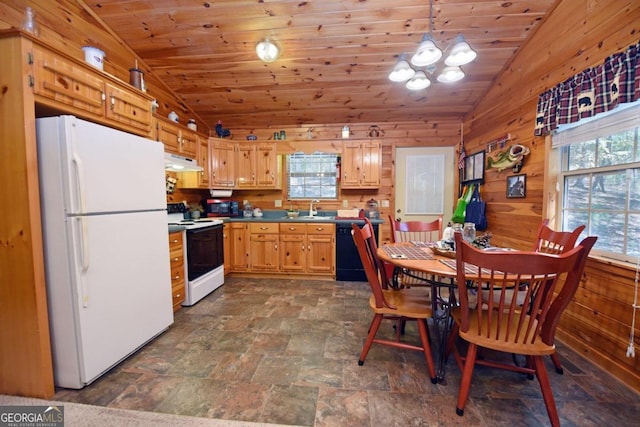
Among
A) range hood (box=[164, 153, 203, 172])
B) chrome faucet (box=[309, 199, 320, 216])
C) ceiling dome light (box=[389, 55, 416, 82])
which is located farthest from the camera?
chrome faucet (box=[309, 199, 320, 216])

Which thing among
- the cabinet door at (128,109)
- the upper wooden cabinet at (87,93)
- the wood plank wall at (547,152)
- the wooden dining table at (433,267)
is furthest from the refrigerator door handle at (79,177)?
the wood plank wall at (547,152)

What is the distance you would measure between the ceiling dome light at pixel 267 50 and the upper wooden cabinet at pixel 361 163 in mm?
1616

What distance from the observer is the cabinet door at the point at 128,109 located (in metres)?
1.84

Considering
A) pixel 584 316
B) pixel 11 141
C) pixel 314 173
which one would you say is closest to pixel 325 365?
pixel 584 316

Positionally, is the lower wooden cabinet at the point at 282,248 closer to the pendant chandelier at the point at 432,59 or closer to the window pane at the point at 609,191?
the pendant chandelier at the point at 432,59

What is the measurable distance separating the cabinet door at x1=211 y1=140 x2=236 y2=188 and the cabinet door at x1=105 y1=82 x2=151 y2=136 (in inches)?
68.2

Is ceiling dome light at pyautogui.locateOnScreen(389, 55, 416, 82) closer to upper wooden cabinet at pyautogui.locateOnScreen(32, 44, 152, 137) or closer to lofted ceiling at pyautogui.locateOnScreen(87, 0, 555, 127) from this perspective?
lofted ceiling at pyautogui.locateOnScreen(87, 0, 555, 127)

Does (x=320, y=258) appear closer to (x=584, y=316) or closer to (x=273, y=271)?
(x=273, y=271)

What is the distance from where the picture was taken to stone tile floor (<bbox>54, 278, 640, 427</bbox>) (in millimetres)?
1391

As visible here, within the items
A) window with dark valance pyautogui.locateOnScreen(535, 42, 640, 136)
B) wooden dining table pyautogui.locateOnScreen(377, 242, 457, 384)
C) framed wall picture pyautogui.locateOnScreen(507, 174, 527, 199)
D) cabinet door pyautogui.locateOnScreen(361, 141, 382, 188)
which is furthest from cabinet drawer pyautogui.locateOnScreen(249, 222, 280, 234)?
window with dark valance pyautogui.locateOnScreen(535, 42, 640, 136)

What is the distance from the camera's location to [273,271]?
375 cm

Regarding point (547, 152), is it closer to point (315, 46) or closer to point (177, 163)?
point (315, 46)

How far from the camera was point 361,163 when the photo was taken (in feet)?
13.0

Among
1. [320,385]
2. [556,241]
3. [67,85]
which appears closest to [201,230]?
[67,85]
